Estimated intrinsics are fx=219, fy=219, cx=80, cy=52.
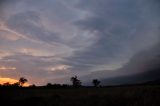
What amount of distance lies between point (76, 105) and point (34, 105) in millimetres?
4472

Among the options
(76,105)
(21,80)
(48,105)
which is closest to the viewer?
(76,105)

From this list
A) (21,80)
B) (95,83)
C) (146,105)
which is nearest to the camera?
(146,105)

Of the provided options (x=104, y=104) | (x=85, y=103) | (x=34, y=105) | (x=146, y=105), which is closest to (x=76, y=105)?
(x=85, y=103)

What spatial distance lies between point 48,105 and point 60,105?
1389mm

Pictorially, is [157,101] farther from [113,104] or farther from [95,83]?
[95,83]

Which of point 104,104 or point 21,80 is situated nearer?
point 104,104

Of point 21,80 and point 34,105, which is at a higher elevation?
point 21,80

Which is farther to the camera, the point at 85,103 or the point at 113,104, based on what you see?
the point at 85,103

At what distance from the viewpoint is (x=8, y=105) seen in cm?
1961

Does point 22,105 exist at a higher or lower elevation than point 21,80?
lower

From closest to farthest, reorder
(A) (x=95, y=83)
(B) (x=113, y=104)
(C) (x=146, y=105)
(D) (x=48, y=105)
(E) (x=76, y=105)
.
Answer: (C) (x=146, y=105), (B) (x=113, y=104), (E) (x=76, y=105), (D) (x=48, y=105), (A) (x=95, y=83)

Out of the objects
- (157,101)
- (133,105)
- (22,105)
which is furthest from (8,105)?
(157,101)

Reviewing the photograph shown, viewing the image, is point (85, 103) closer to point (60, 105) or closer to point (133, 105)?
point (60, 105)

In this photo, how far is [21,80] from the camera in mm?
116000
